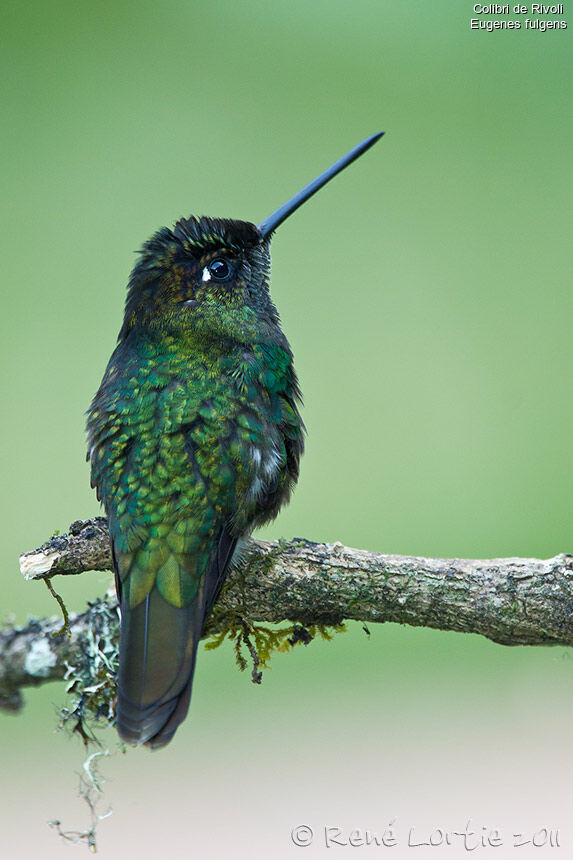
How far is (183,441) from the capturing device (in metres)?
3.21

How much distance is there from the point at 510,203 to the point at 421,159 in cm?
100

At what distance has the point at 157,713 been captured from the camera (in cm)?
286

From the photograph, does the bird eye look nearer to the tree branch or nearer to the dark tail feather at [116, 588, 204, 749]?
the tree branch

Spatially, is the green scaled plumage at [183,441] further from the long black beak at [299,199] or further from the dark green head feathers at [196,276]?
the long black beak at [299,199]

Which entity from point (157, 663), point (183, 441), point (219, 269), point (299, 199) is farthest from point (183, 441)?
point (299, 199)

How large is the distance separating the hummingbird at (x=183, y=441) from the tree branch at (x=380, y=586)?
0.15m

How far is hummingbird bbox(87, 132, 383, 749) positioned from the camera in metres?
2.95

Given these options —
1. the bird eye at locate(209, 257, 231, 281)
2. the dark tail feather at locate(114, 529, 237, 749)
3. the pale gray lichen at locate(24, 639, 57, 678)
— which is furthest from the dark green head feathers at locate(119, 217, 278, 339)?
the pale gray lichen at locate(24, 639, 57, 678)

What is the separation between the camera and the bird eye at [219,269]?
3746mm

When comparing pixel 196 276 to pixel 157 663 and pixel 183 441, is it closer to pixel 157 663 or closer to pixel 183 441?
pixel 183 441

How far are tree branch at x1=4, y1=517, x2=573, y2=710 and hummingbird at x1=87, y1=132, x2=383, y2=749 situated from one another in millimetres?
152

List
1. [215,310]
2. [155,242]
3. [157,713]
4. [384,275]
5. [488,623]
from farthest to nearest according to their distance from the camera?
1. [384,275]
2. [155,242]
3. [215,310]
4. [488,623]
5. [157,713]

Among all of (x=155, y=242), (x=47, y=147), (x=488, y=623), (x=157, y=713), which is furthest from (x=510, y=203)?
(x=157, y=713)

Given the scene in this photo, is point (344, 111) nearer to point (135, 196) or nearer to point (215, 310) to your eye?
point (135, 196)
